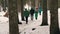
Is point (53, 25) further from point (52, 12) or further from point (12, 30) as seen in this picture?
point (12, 30)

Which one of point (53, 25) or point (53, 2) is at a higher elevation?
point (53, 2)

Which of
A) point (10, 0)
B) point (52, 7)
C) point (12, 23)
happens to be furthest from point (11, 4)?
point (52, 7)

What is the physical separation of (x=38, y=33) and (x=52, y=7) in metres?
3.52

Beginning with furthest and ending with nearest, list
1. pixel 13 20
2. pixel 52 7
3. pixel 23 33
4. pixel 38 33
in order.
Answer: pixel 23 33 < pixel 38 33 < pixel 13 20 < pixel 52 7

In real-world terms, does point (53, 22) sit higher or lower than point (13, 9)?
lower

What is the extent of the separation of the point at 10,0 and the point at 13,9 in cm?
49

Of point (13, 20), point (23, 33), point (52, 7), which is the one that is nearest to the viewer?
point (52, 7)

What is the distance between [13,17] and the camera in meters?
10.4

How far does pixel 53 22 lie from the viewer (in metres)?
9.63

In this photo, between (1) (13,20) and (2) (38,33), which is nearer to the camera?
(1) (13,20)

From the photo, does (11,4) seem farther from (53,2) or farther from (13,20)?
(53,2)

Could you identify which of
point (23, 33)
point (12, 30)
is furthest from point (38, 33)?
point (12, 30)

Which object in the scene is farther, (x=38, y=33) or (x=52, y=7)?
(x=38, y=33)

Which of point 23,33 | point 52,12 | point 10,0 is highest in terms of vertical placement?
point 10,0
